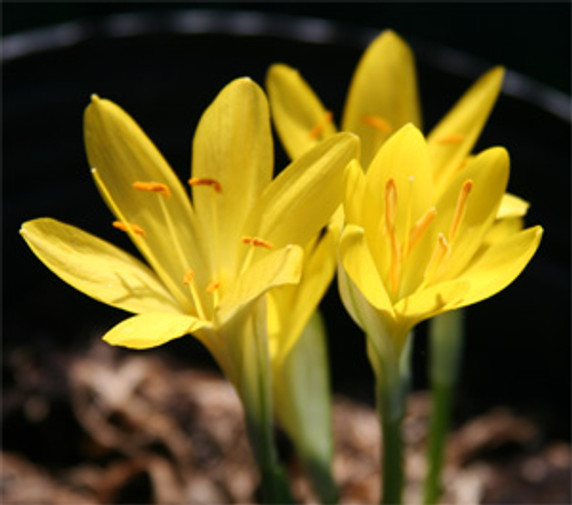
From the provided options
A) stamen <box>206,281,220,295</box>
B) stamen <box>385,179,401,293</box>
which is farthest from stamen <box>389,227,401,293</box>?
stamen <box>206,281,220,295</box>

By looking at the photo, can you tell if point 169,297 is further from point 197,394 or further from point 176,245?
point 197,394

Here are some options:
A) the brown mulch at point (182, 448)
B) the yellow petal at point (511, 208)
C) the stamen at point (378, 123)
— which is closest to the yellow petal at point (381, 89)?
the stamen at point (378, 123)

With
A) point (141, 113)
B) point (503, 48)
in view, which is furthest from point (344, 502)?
point (503, 48)

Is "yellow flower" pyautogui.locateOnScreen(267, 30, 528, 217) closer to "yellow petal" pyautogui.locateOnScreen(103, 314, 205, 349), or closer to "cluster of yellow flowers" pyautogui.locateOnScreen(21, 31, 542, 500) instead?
"cluster of yellow flowers" pyautogui.locateOnScreen(21, 31, 542, 500)

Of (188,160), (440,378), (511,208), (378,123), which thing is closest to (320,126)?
(378,123)

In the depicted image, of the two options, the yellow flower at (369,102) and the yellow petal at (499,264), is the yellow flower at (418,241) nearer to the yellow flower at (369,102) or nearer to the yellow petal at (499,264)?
the yellow petal at (499,264)

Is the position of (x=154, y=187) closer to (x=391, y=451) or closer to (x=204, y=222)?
(x=204, y=222)

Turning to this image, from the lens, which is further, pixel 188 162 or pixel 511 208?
pixel 188 162
